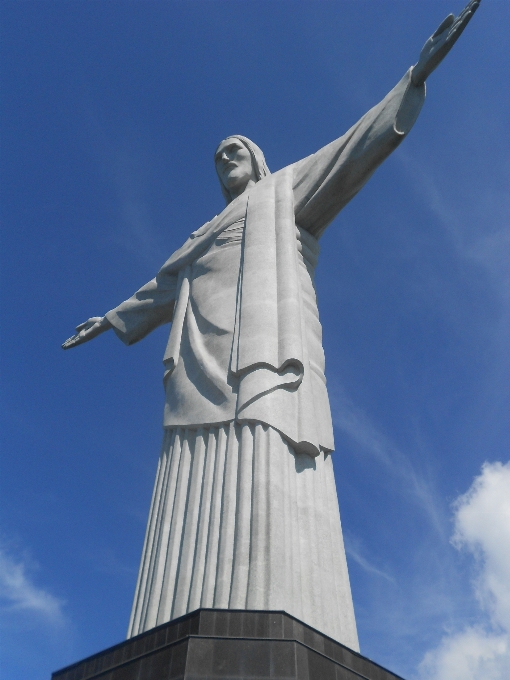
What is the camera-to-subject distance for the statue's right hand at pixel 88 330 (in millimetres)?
10586

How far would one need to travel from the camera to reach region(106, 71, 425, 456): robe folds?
22.2ft

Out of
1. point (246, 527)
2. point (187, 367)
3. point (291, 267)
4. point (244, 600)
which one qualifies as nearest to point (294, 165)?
point (291, 267)

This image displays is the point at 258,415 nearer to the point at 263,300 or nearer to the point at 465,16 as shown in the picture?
the point at 263,300

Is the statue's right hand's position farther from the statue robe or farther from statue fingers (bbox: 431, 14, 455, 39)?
statue fingers (bbox: 431, 14, 455, 39)

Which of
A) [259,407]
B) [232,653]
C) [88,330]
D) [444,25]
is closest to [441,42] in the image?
[444,25]

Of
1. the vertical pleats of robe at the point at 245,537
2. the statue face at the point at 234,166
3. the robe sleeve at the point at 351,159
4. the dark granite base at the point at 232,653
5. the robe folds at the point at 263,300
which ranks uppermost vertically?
the statue face at the point at 234,166

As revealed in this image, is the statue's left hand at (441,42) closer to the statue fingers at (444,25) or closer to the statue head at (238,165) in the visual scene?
the statue fingers at (444,25)

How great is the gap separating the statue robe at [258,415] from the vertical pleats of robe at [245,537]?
1 centimetres

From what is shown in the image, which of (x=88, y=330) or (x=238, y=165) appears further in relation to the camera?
(x=88, y=330)

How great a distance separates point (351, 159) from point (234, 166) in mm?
2424

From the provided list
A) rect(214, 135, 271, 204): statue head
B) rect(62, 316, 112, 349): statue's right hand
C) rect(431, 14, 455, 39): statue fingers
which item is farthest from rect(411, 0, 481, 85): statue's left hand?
rect(62, 316, 112, 349): statue's right hand

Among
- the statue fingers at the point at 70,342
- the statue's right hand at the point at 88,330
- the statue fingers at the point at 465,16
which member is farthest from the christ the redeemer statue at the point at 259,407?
the statue fingers at the point at 70,342

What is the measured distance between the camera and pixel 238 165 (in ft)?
34.1

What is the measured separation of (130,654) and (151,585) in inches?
40.1
